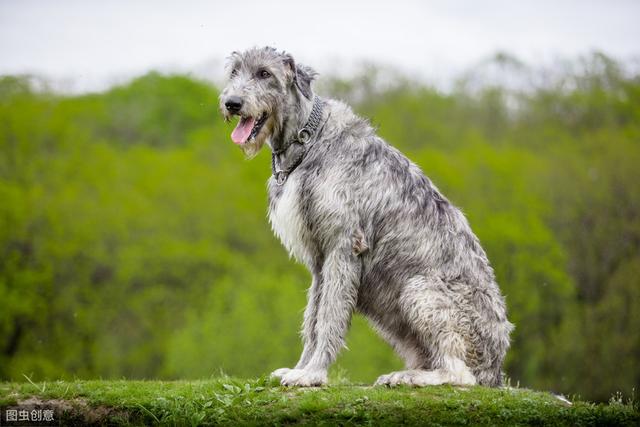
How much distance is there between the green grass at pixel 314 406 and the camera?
817cm

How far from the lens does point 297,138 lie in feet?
30.5

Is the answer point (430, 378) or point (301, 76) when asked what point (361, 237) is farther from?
point (301, 76)

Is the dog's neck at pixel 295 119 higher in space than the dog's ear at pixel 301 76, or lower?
lower

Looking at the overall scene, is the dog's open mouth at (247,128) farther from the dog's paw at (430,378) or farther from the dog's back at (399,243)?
the dog's paw at (430,378)

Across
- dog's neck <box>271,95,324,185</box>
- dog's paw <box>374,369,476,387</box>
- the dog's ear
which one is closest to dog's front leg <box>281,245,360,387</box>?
dog's paw <box>374,369,476,387</box>

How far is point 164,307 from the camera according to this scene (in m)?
39.2

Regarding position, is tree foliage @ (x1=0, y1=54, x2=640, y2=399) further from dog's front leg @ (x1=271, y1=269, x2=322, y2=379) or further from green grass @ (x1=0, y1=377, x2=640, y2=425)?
green grass @ (x1=0, y1=377, x2=640, y2=425)

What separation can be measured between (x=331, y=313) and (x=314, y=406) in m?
1.09

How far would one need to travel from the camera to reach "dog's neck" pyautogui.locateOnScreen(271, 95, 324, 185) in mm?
9281

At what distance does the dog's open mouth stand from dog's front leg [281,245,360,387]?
1.59 m

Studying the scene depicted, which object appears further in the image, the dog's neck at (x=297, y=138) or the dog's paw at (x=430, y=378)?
the dog's neck at (x=297, y=138)

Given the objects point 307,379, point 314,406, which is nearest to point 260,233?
point 307,379

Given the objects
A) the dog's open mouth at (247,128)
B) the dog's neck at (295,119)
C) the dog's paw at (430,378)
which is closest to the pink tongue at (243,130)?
the dog's open mouth at (247,128)

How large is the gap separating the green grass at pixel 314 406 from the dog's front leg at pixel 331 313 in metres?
0.18
